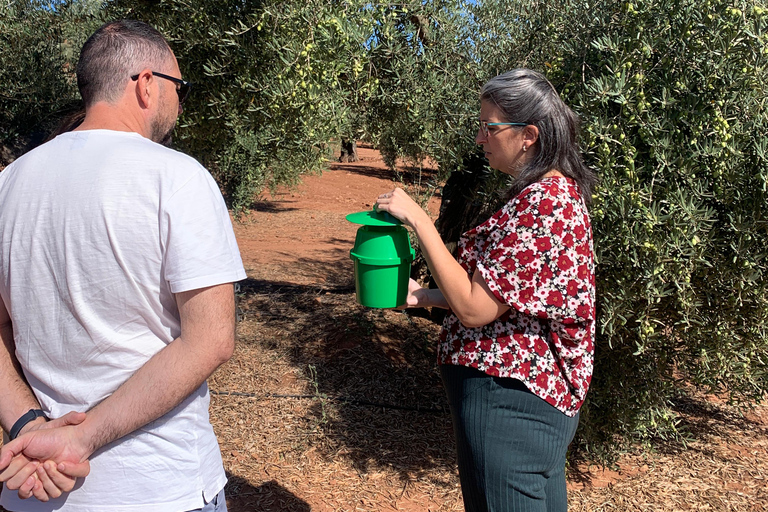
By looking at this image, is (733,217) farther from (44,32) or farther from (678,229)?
(44,32)

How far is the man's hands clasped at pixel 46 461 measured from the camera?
1.35m

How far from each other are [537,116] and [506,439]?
0.97 meters

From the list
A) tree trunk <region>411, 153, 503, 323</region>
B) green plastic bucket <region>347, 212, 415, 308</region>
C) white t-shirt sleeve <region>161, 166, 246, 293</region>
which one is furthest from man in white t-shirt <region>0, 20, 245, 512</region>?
tree trunk <region>411, 153, 503, 323</region>

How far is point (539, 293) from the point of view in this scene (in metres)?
1.72

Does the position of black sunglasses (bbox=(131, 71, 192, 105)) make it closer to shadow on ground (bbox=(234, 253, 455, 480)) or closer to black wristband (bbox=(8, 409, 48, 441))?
black wristband (bbox=(8, 409, 48, 441))

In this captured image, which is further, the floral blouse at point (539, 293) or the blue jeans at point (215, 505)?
the floral blouse at point (539, 293)

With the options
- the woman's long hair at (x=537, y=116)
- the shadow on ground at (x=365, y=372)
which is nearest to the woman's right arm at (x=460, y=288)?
the woman's long hair at (x=537, y=116)

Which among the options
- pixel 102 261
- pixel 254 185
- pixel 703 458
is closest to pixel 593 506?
pixel 703 458

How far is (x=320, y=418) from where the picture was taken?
4273 millimetres

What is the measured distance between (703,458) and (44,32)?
646cm

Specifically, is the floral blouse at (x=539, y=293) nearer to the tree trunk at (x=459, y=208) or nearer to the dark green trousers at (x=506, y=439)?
the dark green trousers at (x=506, y=439)

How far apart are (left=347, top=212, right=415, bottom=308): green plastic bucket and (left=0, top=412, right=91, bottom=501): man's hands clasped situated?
966 millimetres

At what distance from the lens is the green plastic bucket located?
2.06 metres

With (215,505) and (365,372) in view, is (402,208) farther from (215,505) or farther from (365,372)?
(365,372)
